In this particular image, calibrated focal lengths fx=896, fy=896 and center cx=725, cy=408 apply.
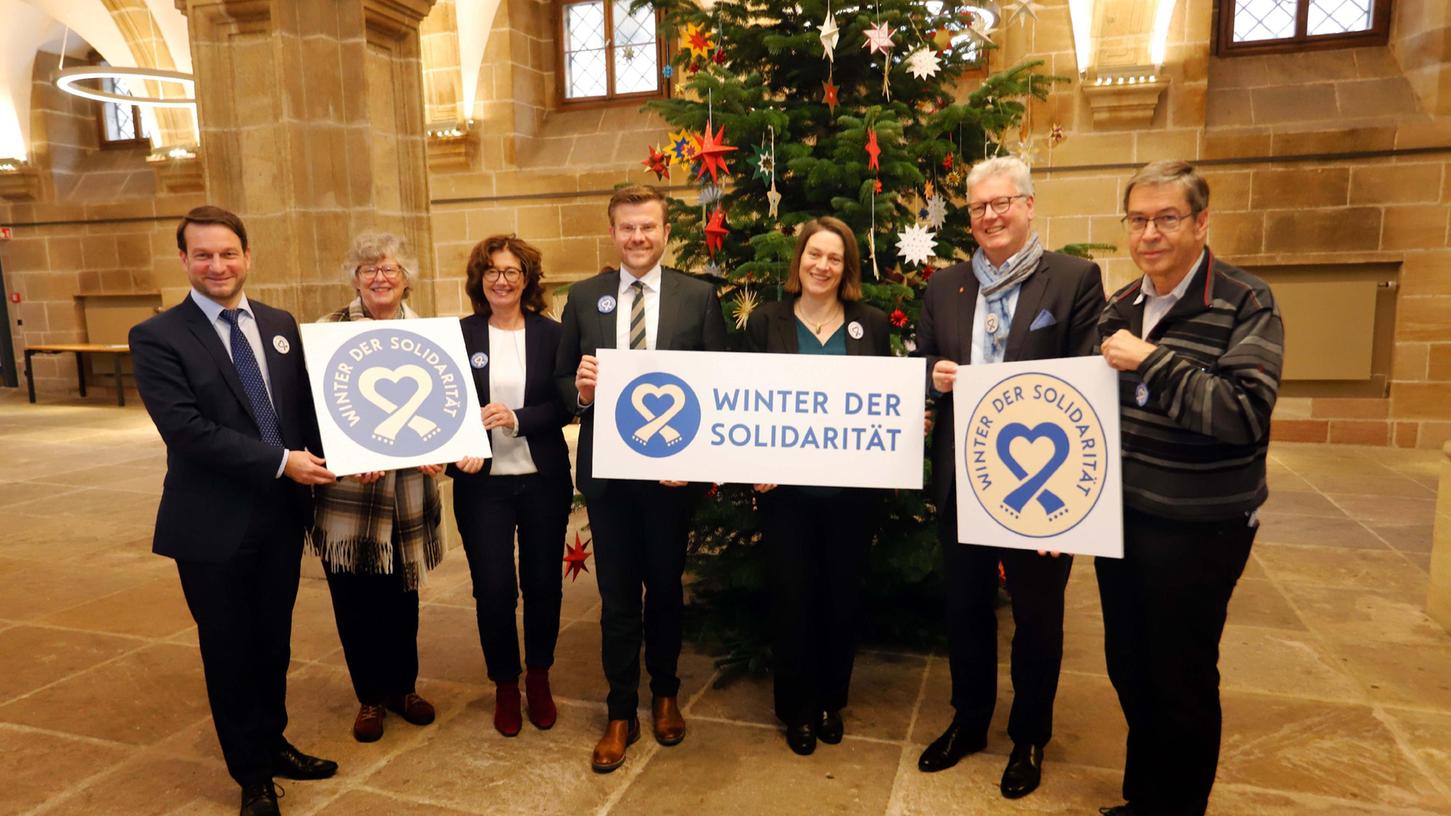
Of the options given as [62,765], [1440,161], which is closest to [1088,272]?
[62,765]

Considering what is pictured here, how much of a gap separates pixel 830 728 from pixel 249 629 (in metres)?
1.71

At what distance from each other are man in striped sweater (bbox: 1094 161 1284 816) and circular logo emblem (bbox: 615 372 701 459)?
44.3 inches

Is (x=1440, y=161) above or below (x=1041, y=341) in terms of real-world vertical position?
above

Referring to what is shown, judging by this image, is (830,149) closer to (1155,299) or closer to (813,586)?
(1155,299)

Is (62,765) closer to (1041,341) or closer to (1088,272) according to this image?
(1041,341)

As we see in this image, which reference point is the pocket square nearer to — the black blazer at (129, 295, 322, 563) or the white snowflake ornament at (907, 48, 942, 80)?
the white snowflake ornament at (907, 48, 942, 80)

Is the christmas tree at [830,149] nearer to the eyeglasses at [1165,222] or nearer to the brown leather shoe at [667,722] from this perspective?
the brown leather shoe at [667,722]

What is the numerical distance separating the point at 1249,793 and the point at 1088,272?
1545 millimetres

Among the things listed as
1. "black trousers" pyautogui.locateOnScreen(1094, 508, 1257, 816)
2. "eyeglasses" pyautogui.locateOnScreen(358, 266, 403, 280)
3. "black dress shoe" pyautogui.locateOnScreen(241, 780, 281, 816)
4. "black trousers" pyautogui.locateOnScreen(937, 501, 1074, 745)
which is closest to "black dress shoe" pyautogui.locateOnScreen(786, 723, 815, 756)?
"black trousers" pyautogui.locateOnScreen(937, 501, 1074, 745)

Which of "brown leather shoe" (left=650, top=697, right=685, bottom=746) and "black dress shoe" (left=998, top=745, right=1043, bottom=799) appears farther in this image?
"brown leather shoe" (left=650, top=697, right=685, bottom=746)

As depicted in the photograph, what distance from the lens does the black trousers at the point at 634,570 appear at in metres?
2.68

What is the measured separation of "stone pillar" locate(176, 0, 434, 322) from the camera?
420cm

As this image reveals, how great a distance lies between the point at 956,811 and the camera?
245 cm

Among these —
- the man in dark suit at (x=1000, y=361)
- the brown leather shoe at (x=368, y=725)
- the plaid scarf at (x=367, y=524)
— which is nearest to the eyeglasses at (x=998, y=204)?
the man in dark suit at (x=1000, y=361)
